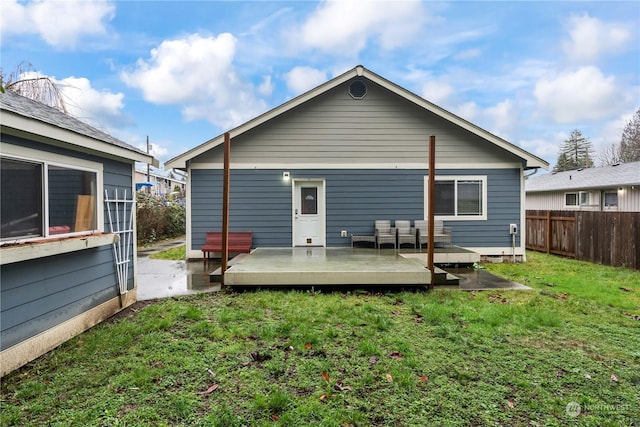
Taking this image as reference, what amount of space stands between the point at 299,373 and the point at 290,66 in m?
19.2

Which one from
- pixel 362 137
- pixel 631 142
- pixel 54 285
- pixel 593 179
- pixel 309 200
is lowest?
pixel 54 285

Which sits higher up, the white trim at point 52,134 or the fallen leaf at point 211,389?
the white trim at point 52,134

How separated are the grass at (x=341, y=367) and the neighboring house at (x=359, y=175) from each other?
173 inches

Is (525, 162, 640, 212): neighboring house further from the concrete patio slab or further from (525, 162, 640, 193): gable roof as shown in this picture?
the concrete patio slab

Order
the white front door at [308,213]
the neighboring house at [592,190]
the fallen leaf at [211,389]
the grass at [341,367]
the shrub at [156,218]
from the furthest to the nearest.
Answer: the neighboring house at [592,190], the shrub at [156,218], the white front door at [308,213], the fallen leaf at [211,389], the grass at [341,367]

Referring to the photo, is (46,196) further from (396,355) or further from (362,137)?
(362,137)

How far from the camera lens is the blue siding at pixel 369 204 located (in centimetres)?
941

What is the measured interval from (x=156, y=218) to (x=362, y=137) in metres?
9.80

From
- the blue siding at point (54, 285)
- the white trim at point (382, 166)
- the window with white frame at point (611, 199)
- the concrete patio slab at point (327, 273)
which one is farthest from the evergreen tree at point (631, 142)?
the blue siding at point (54, 285)

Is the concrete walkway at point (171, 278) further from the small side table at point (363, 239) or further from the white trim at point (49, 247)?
the small side table at point (363, 239)

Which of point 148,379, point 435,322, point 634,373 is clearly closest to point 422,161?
point 435,322

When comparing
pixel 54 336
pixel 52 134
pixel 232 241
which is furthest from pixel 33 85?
pixel 54 336

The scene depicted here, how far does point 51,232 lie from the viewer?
3621 mm
